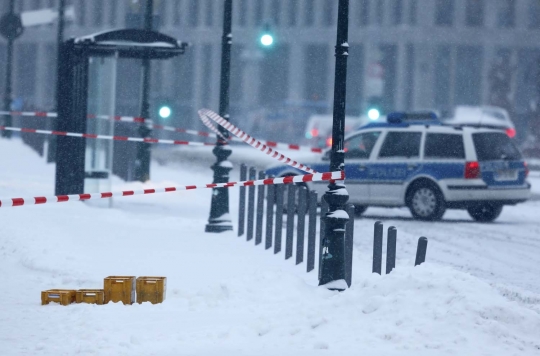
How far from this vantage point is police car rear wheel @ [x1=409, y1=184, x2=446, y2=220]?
17.8 m

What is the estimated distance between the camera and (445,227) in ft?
55.7

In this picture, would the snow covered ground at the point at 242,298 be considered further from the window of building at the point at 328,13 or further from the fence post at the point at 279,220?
the window of building at the point at 328,13

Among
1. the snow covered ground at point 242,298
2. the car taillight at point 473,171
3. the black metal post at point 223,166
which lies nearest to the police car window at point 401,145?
the car taillight at point 473,171

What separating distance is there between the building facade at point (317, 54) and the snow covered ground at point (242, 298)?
157ft

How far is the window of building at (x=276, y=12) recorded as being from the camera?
241ft

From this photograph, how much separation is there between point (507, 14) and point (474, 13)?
6.50ft

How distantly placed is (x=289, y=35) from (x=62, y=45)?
5503 centimetres

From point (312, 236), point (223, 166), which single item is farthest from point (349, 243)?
point (223, 166)

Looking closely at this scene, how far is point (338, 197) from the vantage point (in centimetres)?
975

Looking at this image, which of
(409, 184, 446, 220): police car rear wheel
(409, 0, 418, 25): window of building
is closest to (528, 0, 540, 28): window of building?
(409, 0, 418, 25): window of building

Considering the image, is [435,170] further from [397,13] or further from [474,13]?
[397,13]

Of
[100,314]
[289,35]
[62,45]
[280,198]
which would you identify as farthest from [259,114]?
[100,314]

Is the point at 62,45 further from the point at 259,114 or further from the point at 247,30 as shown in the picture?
the point at 247,30

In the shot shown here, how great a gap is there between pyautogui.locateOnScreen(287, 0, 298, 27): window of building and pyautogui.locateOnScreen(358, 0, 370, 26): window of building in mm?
4695
